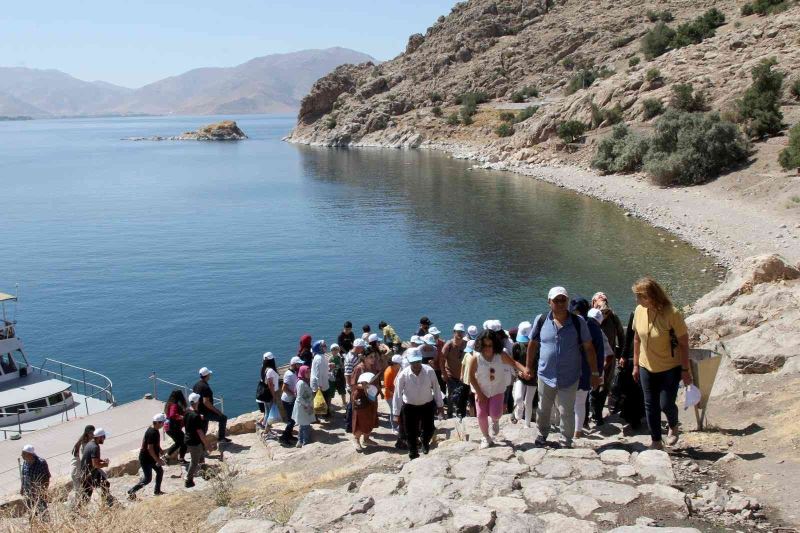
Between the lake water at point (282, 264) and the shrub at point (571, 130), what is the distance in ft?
24.6

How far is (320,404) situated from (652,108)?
5478 centimetres

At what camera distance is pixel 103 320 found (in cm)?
2870

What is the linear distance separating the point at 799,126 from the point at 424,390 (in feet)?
128

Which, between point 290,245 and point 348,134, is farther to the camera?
point 348,134

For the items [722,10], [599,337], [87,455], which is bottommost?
[87,455]

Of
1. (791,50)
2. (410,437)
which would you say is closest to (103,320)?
(410,437)

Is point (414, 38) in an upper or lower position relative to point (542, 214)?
upper

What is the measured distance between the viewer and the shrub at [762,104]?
1823 inches

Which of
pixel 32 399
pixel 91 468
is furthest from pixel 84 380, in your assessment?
pixel 91 468

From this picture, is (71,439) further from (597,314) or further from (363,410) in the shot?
(597,314)

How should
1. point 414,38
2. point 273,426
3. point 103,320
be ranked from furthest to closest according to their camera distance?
point 414,38 → point 103,320 → point 273,426

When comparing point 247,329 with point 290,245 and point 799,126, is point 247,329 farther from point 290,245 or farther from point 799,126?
point 799,126

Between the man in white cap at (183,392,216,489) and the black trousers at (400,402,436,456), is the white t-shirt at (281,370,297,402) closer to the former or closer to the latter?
the man in white cap at (183,392,216,489)

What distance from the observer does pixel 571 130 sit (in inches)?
2653
